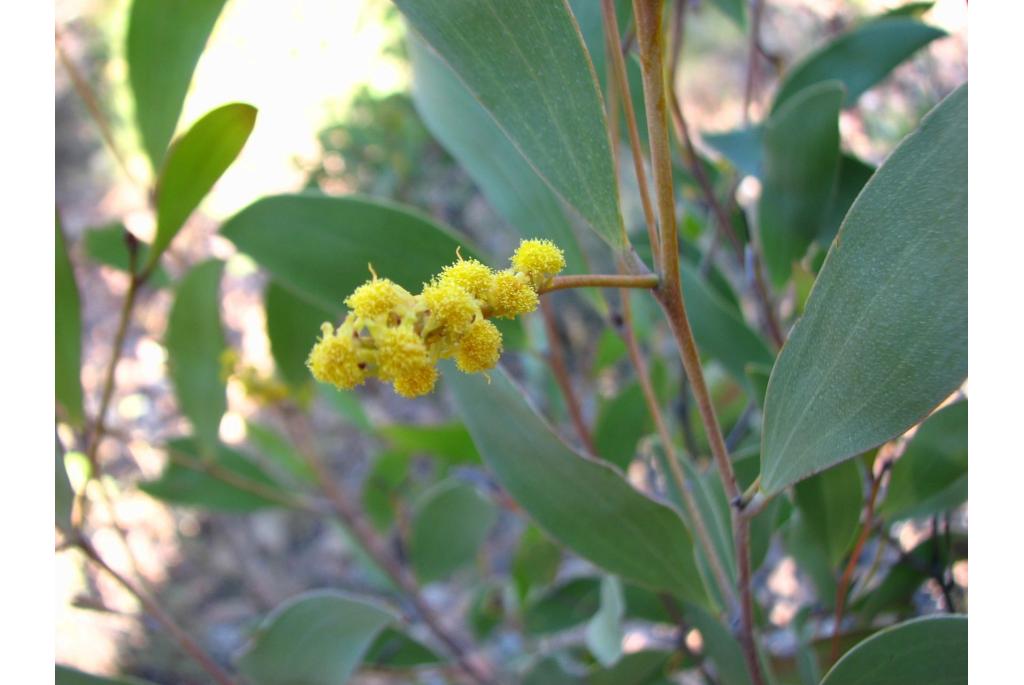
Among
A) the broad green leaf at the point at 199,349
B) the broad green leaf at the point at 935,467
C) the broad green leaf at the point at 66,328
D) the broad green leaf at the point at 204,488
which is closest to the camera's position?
the broad green leaf at the point at 935,467

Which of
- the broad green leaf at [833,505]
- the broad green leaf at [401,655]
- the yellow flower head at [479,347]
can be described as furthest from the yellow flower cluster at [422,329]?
the broad green leaf at [401,655]

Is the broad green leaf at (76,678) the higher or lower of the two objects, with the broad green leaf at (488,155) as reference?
lower

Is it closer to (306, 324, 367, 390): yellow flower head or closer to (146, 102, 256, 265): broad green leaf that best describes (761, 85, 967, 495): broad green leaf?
(306, 324, 367, 390): yellow flower head

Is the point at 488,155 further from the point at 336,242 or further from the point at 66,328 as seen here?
the point at 66,328

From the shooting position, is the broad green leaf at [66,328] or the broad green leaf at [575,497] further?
the broad green leaf at [66,328]

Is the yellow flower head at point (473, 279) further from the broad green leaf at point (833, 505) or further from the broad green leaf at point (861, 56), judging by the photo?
the broad green leaf at point (861, 56)
